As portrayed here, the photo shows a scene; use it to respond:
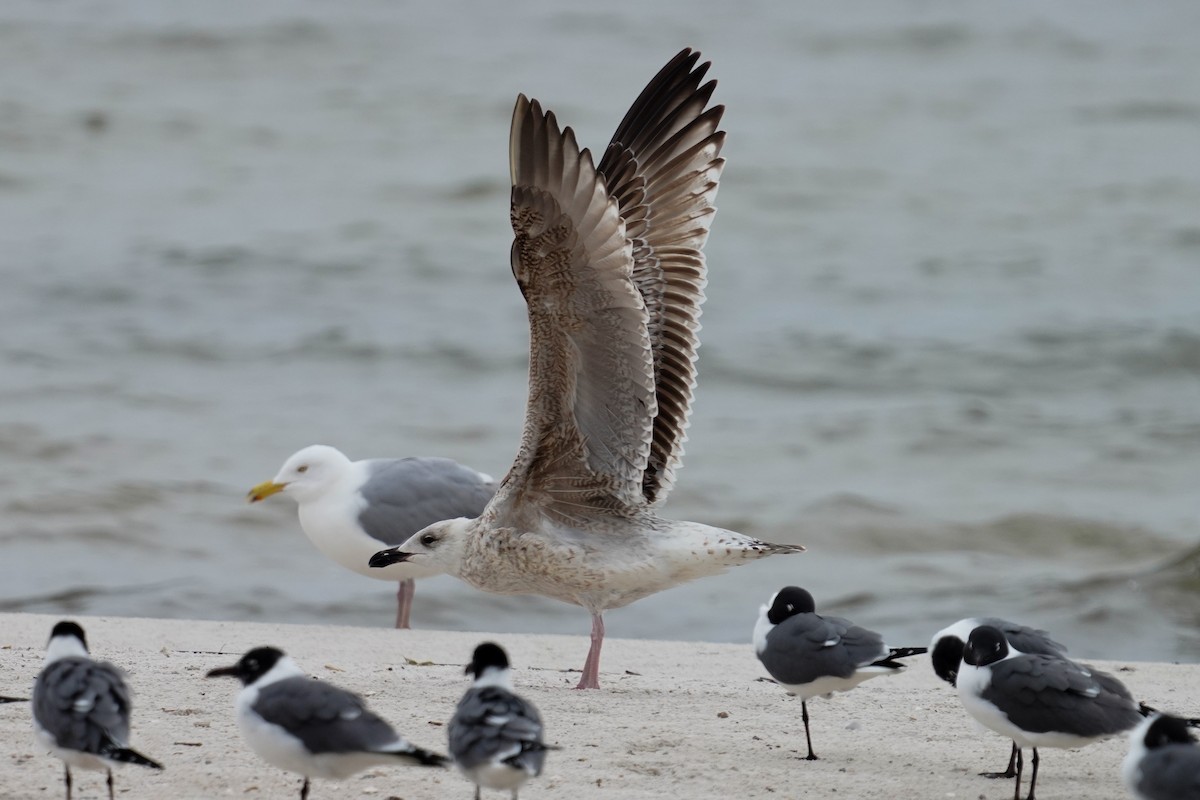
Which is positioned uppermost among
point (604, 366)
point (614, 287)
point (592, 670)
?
point (614, 287)

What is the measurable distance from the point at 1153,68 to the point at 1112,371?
32.8 ft

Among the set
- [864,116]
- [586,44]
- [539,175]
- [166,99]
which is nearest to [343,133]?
[166,99]

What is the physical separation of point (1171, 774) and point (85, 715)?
2.44m

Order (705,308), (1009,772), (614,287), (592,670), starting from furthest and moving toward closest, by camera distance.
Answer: (705,308) → (592,670) → (614,287) → (1009,772)

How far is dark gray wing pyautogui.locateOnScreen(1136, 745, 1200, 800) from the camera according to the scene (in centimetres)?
361

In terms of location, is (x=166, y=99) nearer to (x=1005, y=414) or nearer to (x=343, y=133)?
(x=343, y=133)

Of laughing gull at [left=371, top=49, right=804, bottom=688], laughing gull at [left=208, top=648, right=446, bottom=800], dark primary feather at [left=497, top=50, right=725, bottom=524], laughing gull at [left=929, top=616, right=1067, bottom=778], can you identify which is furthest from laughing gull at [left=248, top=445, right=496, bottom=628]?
laughing gull at [left=208, top=648, right=446, bottom=800]

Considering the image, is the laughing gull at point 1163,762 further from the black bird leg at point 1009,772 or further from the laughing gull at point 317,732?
the laughing gull at point 317,732

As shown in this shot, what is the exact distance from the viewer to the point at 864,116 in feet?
67.8

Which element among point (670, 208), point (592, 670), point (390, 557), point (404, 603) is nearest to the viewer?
point (592, 670)

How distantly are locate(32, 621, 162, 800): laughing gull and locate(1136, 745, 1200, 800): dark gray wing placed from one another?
7.32ft

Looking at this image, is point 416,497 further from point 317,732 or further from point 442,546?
point 317,732

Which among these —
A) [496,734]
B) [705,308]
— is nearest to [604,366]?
[496,734]

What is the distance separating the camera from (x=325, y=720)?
3.76 m
